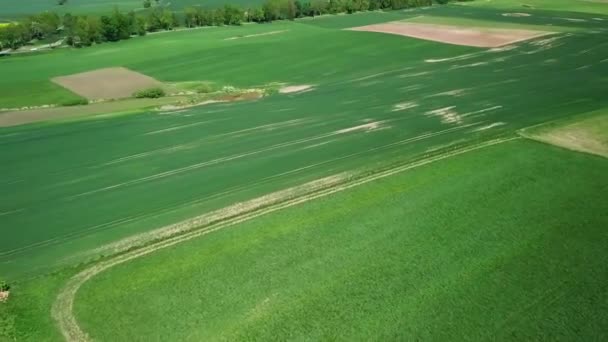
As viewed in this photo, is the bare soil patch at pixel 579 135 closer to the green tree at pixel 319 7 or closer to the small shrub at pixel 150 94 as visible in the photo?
the small shrub at pixel 150 94

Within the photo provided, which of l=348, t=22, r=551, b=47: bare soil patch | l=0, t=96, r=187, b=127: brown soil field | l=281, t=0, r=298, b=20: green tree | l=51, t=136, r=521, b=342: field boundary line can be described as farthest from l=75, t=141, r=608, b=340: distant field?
l=281, t=0, r=298, b=20: green tree

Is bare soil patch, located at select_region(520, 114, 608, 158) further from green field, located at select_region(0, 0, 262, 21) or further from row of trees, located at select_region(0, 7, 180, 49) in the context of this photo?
green field, located at select_region(0, 0, 262, 21)

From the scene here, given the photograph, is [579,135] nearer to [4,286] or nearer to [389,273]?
[389,273]

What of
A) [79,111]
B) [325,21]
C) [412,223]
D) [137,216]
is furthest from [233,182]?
[325,21]

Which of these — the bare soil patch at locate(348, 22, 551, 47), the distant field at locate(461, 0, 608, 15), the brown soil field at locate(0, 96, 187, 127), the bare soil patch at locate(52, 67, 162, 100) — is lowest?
the brown soil field at locate(0, 96, 187, 127)

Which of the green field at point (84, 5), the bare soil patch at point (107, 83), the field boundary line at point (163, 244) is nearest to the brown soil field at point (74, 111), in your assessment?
the bare soil patch at point (107, 83)

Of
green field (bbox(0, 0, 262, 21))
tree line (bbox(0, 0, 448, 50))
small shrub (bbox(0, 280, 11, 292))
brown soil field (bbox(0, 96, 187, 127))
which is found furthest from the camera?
green field (bbox(0, 0, 262, 21))

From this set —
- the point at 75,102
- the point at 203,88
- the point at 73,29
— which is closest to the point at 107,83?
the point at 75,102
